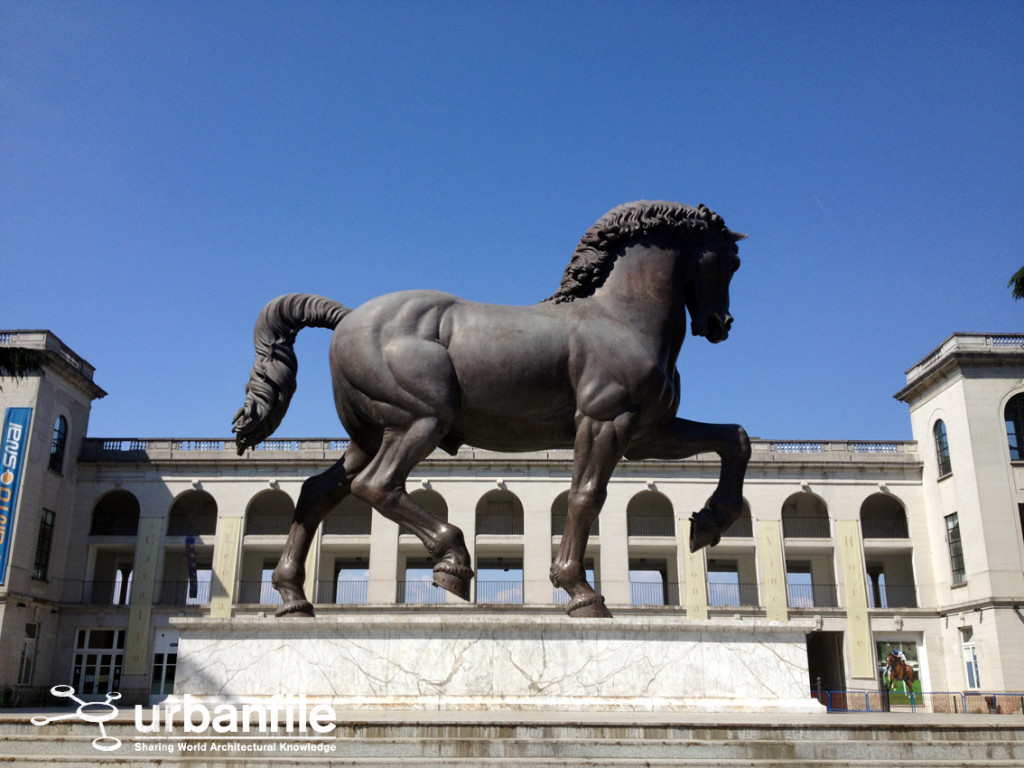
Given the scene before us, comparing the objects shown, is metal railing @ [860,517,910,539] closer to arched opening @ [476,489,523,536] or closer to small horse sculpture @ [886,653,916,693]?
small horse sculpture @ [886,653,916,693]

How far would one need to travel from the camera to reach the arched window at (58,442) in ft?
130

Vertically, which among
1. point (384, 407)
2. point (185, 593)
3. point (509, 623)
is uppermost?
point (185, 593)

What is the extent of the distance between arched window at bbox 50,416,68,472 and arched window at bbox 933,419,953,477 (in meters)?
37.9

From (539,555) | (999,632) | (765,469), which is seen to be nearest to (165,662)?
(539,555)

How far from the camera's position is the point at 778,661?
22.9 ft

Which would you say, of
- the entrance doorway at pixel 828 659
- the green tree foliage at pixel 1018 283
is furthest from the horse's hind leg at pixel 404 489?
the entrance doorway at pixel 828 659

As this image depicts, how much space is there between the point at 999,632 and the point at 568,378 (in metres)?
33.4

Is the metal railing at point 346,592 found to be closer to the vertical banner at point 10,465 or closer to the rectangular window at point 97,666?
the rectangular window at point 97,666

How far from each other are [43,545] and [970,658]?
125 feet

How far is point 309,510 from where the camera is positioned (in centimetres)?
822

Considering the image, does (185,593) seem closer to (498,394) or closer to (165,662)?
(165,662)

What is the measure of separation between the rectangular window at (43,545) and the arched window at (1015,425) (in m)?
39.7

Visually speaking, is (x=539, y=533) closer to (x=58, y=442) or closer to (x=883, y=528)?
(x=883, y=528)

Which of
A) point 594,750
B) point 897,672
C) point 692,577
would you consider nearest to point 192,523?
point 692,577
